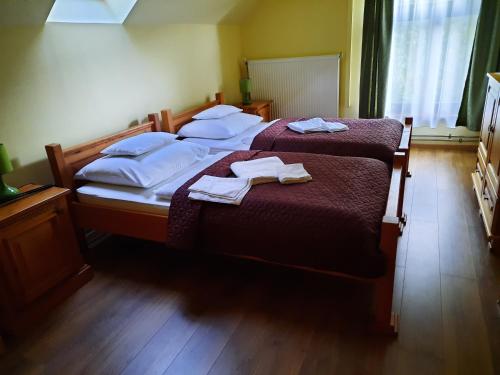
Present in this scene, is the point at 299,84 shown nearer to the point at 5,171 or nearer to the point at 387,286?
the point at 387,286

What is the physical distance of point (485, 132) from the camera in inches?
111

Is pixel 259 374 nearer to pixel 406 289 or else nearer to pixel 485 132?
pixel 406 289

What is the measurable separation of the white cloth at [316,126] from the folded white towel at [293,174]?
1030 millimetres

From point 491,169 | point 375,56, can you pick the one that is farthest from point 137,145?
point 375,56

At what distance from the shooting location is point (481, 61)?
363 centimetres

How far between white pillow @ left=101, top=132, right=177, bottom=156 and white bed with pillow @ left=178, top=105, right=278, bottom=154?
546 mm

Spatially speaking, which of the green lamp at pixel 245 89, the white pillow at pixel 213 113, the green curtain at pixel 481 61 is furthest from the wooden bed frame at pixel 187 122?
the green curtain at pixel 481 61

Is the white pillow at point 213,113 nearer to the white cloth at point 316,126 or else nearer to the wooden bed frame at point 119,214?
the white cloth at point 316,126

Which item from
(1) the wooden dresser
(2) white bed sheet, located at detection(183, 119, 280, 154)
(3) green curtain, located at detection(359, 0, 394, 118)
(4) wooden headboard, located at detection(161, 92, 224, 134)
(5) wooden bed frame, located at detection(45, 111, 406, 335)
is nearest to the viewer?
(5) wooden bed frame, located at detection(45, 111, 406, 335)

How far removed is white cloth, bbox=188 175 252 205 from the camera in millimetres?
1892

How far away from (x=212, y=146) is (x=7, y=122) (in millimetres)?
1445

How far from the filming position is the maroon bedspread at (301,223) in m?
1.63

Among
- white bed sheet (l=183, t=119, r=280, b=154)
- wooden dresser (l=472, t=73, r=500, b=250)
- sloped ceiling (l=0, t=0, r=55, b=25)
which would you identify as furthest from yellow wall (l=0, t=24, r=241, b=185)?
wooden dresser (l=472, t=73, r=500, b=250)

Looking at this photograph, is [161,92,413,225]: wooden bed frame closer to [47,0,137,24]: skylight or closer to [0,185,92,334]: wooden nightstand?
[47,0,137,24]: skylight
